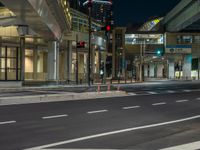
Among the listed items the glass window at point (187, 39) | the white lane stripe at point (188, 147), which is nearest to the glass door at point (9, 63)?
the white lane stripe at point (188, 147)

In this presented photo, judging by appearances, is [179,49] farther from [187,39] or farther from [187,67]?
[187,67]

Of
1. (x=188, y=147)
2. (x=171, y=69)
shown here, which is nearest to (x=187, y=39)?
Answer: (x=171, y=69)

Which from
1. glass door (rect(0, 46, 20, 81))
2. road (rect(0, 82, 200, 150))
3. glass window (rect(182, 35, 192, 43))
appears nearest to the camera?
road (rect(0, 82, 200, 150))

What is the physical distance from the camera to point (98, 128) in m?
12.6

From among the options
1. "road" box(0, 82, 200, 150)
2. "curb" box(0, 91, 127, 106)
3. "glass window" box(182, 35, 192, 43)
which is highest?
"glass window" box(182, 35, 192, 43)

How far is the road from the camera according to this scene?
9.96m

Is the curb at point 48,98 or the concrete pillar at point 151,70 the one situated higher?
the concrete pillar at point 151,70

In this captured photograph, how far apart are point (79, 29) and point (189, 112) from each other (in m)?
47.8

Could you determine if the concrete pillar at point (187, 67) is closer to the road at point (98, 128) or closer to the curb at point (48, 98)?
the curb at point (48, 98)

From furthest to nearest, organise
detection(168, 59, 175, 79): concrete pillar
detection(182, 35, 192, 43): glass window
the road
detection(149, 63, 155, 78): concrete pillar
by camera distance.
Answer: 1. detection(149, 63, 155, 78): concrete pillar
2. detection(168, 59, 175, 79): concrete pillar
3. detection(182, 35, 192, 43): glass window
4. the road

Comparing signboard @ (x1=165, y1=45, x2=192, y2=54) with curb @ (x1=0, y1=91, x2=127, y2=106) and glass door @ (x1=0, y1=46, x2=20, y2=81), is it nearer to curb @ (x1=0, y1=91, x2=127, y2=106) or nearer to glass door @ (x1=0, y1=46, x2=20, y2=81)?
glass door @ (x1=0, y1=46, x2=20, y2=81)

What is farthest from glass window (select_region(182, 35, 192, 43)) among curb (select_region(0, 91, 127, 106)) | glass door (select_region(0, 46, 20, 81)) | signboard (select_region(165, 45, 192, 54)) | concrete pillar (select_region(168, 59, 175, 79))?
curb (select_region(0, 91, 127, 106))

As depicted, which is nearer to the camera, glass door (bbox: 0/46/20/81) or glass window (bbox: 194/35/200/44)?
glass door (bbox: 0/46/20/81)

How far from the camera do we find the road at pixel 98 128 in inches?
392
